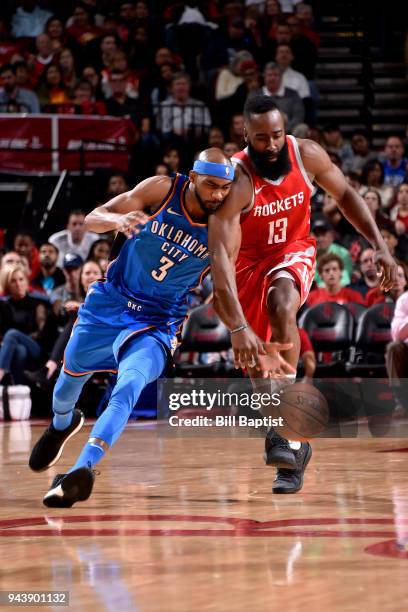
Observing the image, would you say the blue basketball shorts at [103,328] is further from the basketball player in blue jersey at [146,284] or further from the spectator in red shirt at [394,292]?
the spectator in red shirt at [394,292]

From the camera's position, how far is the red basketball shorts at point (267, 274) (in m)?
5.64

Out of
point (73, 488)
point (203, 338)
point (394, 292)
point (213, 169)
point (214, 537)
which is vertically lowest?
point (203, 338)

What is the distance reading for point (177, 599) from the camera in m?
3.07

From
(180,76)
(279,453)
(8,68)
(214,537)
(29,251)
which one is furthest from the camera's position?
(8,68)

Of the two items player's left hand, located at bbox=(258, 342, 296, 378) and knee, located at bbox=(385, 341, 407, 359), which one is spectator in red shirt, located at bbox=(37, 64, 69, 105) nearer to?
knee, located at bbox=(385, 341, 407, 359)

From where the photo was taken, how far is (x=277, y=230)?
5.71 meters

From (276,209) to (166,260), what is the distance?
26.8 inches

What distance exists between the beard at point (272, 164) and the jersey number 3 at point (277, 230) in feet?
0.72

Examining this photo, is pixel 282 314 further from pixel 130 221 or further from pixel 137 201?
pixel 130 221

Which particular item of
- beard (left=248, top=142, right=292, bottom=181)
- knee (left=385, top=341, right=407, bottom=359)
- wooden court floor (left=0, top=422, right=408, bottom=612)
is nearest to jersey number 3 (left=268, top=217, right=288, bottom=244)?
beard (left=248, top=142, right=292, bottom=181)

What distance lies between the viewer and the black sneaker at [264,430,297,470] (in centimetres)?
538

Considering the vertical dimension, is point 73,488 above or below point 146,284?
below

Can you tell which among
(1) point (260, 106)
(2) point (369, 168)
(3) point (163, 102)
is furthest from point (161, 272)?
(3) point (163, 102)

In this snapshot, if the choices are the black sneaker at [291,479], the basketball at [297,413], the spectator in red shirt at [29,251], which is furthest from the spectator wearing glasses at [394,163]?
the black sneaker at [291,479]
